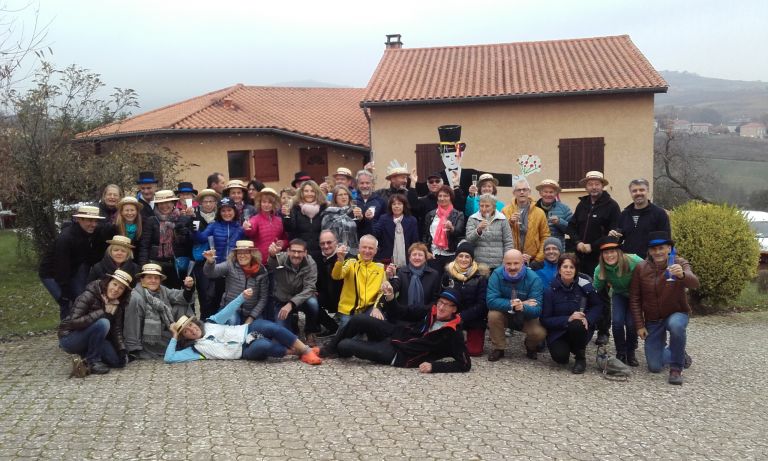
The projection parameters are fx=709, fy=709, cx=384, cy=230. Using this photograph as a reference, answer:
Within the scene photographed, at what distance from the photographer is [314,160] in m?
25.3

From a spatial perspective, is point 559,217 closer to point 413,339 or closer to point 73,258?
point 413,339

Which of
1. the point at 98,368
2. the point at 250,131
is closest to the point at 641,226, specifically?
the point at 98,368

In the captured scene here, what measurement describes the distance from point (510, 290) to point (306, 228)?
250 cm

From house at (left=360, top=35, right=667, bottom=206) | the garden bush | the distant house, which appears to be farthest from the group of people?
the distant house

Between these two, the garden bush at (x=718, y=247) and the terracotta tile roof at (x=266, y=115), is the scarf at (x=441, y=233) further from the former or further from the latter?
the terracotta tile roof at (x=266, y=115)

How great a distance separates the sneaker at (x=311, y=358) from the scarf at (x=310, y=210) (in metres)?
1.71

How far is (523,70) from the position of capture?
70.2ft

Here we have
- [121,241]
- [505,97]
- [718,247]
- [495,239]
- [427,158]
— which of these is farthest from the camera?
[427,158]

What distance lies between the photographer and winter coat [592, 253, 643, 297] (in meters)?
7.38

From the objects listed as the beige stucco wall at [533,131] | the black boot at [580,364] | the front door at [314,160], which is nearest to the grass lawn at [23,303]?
the black boot at [580,364]

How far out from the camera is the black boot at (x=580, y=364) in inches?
282

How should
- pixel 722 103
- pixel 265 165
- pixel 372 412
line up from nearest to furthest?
pixel 372 412
pixel 265 165
pixel 722 103

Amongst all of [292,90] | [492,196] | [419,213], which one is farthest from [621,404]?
[292,90]

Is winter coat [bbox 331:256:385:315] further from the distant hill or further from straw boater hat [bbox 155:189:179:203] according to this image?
the distant hill
